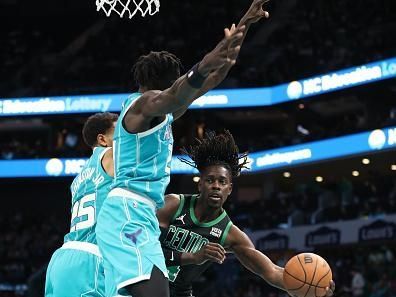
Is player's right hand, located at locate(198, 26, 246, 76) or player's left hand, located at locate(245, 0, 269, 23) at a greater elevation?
player's left hand, located at locate(245, 0, 269, 23)

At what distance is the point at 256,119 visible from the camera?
101ft

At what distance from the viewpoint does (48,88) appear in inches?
1129

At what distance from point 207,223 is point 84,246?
116cm

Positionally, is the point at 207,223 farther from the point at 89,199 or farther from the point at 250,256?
the point at 89,199

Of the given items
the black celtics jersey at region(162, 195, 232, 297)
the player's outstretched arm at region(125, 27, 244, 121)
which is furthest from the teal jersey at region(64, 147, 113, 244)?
the player's outstretched arm at region(125, 27, 244, 121)

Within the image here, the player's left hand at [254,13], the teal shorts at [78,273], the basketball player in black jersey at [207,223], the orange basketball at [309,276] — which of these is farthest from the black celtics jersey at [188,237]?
the player's left hand at [254,13]

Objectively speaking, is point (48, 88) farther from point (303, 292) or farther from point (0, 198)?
point (303, 292)

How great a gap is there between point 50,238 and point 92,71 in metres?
6.74

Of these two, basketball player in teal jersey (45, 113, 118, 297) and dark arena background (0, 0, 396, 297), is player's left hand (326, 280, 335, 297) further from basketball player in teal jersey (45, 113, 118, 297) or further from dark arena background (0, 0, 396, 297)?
dark arena background (0, 0, 396, 297)

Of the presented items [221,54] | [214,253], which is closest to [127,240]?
[214,253]

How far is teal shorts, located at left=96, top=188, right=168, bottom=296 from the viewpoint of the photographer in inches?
179

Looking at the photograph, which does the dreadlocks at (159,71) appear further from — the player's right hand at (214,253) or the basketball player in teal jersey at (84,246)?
the player's right hand at (214,253)

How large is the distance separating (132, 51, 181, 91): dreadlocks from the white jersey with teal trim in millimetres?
125

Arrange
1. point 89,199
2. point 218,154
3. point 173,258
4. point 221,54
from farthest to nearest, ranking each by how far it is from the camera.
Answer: point 218,154 < point 173,258 < point 89,199 < point 221,54
